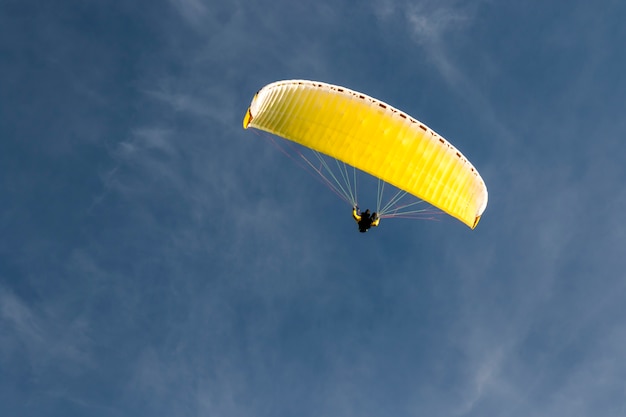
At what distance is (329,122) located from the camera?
34.6m

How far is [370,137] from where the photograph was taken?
34375 mm

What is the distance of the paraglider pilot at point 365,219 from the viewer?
125 feet

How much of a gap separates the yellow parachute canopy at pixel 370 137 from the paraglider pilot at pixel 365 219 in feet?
12.7

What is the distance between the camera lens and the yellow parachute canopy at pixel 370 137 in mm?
34312

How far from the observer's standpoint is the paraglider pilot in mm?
38156

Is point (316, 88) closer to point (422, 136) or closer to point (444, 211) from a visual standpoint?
point (422, 136)

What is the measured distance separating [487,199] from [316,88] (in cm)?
1083

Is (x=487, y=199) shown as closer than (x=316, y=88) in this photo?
No

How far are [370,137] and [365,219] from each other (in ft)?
18.7

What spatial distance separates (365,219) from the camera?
38.3 metres

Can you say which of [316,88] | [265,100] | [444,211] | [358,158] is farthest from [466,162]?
[265,100]

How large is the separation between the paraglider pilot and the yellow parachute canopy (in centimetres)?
389

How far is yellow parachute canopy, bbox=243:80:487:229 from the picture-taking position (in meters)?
34.3

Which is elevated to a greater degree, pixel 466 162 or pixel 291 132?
pixel 466 162
